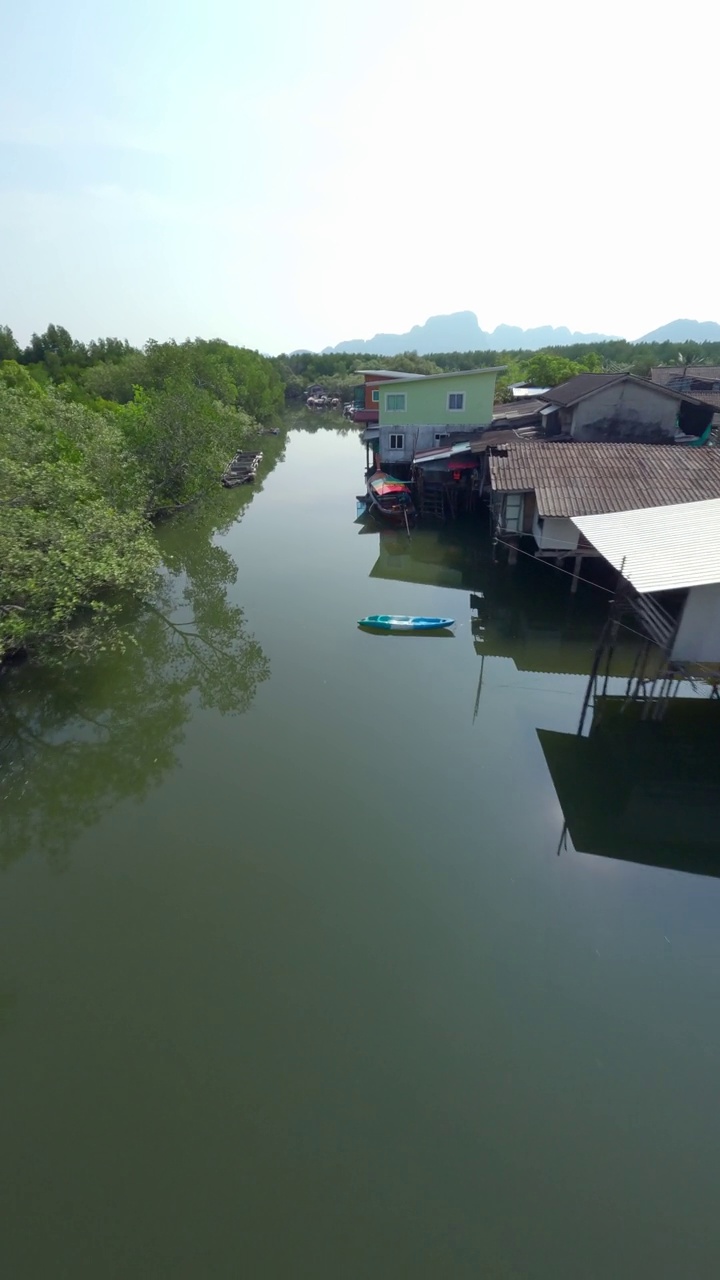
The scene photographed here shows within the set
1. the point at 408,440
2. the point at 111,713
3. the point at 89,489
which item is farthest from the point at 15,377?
the point at 111,713

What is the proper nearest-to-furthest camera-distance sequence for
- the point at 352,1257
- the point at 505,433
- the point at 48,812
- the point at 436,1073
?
1. the point at 352,1257
2. the point at 436,1073
3. the point at 48,812
4. the point at 505,433

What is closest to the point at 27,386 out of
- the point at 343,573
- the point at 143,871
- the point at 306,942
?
the point at 343,573

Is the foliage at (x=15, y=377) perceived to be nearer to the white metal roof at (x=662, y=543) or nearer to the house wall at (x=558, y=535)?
the house wall at (x=558, y=535)

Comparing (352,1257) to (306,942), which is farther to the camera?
(306,942)

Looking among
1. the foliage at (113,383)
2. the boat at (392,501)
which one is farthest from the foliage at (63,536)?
the foliage at (113,383)

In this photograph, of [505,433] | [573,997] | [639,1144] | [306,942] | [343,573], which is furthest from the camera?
[505,433]

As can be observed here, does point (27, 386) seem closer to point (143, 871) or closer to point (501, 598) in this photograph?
point (501, 598)

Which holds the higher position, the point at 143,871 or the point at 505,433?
the point at 505,433

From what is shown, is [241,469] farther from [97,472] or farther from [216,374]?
[97,472]
